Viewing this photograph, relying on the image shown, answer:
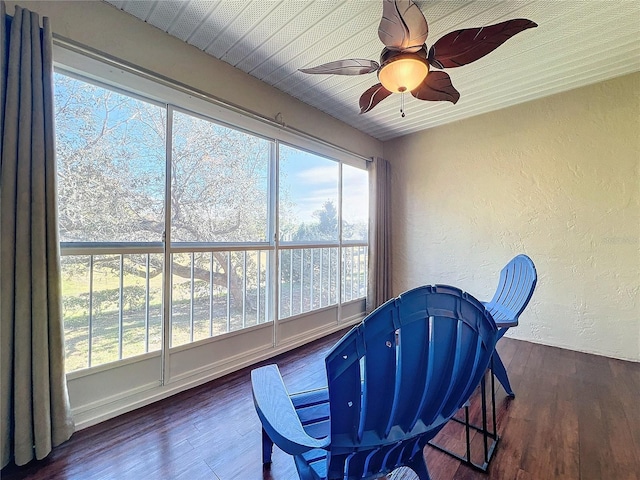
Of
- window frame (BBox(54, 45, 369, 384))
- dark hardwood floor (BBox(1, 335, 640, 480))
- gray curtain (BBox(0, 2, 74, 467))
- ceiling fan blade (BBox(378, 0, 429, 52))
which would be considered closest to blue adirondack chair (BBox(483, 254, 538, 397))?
dark hardwood floor (BBox(1, 335, 640, 480))

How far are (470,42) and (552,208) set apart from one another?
2.33 m

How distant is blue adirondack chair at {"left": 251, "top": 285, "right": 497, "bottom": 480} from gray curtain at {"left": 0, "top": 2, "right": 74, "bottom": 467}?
132 centimetres

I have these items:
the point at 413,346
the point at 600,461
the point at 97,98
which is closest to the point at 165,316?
the point at 97,98

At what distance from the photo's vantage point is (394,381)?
73 centimetres

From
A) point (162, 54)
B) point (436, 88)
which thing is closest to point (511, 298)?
point (436, 88)

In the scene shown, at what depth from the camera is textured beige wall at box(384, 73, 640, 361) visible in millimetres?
2600

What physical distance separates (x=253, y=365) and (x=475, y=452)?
1.75 m

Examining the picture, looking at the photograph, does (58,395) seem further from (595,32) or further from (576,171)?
(576,171)

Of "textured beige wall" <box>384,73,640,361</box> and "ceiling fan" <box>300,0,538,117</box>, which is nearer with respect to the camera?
"ceiling fan" <box>300,0,538,117</box>

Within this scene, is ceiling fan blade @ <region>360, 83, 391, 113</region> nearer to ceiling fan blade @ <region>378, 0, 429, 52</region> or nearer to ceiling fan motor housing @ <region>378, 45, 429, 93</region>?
ceiling fan motor housing @ <region>378, 45, 429, 93</region>

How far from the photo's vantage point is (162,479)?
1266 mm

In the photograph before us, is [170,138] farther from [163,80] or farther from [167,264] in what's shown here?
[167,264]

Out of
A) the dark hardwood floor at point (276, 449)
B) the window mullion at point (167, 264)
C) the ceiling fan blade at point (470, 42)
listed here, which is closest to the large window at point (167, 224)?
the window mullion at point (167, 264)

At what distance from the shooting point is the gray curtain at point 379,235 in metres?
3.79
